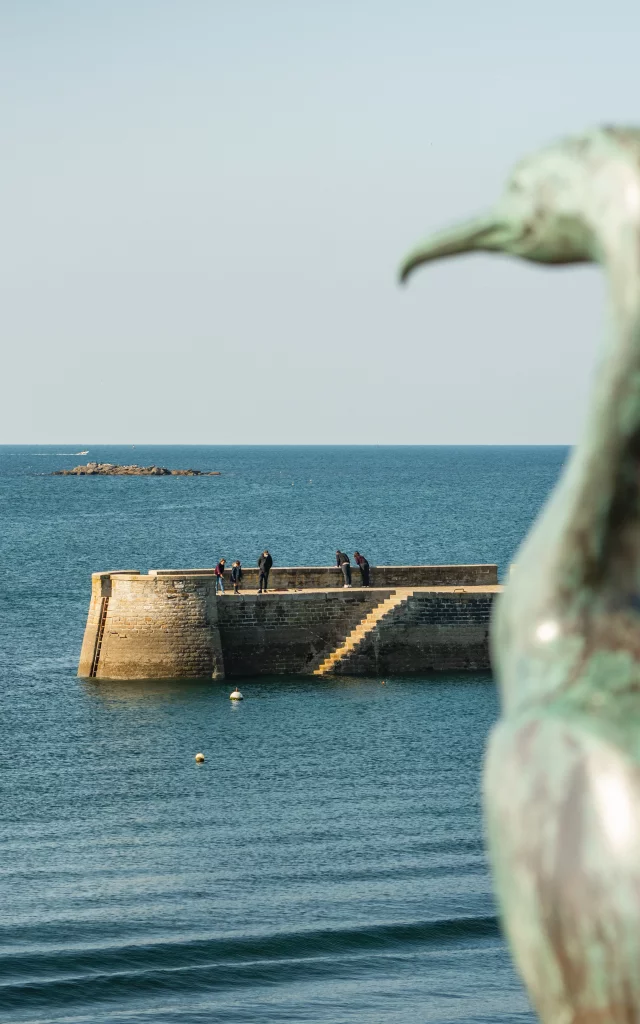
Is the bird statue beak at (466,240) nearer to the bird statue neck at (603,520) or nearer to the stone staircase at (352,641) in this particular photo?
the bird statue neck at (603,520)

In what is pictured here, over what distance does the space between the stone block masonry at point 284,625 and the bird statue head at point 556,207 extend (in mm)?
32680

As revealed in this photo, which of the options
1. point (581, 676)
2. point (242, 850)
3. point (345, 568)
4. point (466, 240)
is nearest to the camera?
point (581, 676)

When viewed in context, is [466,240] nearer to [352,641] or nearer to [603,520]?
[603,520]

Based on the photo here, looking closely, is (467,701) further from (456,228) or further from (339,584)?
(456,228)

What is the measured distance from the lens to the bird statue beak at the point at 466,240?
356cm

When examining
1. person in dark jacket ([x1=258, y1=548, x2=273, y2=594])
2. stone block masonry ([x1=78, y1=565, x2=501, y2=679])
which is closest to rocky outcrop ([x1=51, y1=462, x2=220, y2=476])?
stone block masonry ([x1=78, y1=565, x2=501, y2=679])

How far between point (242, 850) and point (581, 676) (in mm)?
22637

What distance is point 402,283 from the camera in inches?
145

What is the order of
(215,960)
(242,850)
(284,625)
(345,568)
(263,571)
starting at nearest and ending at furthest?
(215,960), (242,850), (263,571), (284,625), (345,568)

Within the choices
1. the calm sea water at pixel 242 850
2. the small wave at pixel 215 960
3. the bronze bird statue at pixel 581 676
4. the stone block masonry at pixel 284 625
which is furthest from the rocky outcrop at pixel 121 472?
the bronze bird statue at pixel 581 676

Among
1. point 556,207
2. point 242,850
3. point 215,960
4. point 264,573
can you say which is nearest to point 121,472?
point 264,573

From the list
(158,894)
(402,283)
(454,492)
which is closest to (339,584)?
(158,894)

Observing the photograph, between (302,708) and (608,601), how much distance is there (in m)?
33.2

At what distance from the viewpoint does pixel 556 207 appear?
3438mm
